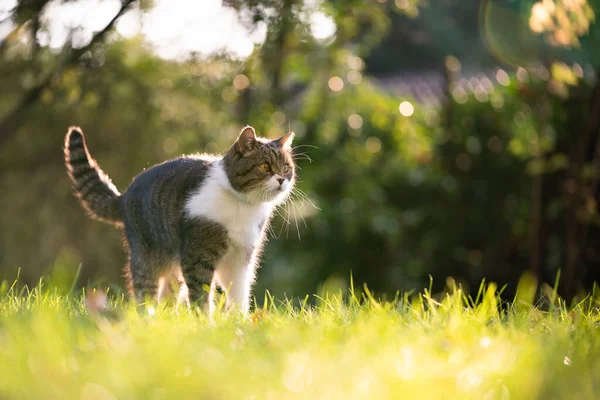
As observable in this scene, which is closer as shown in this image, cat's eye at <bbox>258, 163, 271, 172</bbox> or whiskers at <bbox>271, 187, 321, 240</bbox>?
cat's eye at <bbox>258, 163, 271, 172</bbox>

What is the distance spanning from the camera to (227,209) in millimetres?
3842

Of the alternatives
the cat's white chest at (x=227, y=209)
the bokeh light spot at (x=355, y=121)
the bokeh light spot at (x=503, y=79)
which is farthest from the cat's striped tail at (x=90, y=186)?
the bokeh light spot at (x=503, y=79)

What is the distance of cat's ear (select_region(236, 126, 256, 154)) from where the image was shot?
392cm

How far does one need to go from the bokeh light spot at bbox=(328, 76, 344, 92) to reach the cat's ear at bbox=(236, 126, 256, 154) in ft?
11.0

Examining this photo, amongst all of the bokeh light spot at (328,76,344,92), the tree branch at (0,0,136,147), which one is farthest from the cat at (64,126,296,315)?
the bokeh light spot at (328,76,344,92)

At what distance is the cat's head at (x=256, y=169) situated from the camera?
3.91 metres

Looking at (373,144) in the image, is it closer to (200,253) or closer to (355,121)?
(355,121)

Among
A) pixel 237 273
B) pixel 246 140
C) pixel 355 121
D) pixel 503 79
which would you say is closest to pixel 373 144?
pixel 355 121

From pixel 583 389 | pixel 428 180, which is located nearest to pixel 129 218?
pixel 583 389

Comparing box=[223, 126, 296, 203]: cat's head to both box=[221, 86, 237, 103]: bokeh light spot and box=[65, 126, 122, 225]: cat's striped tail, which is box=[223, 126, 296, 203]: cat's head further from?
box=[221, 86, 237, 103]: bokeh light spot

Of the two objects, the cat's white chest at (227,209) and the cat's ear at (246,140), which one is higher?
the cat's ear at (246,140)

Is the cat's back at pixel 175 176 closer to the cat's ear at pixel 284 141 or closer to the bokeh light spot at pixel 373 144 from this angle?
the cat's ear at pixel 284 141

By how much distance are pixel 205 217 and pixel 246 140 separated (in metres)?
0.51

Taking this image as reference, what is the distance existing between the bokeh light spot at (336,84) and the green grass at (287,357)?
179 inches
